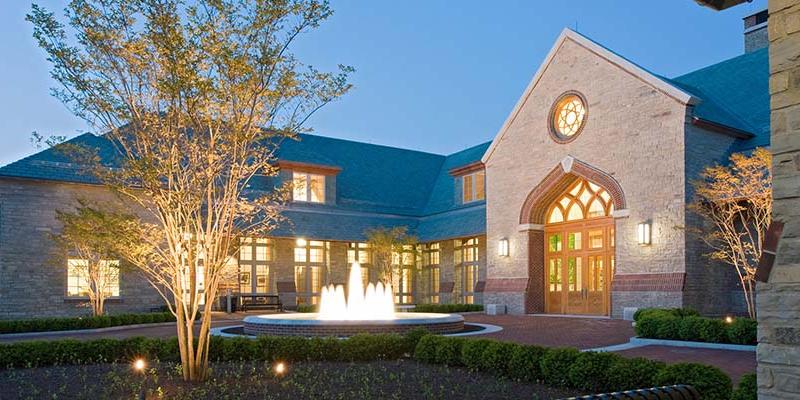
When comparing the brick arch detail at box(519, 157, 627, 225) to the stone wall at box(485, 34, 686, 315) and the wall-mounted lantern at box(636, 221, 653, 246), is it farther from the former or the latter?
the wall-mounted lantern at box(636, 221, 653, 246)

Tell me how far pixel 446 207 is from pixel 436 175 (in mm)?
5202

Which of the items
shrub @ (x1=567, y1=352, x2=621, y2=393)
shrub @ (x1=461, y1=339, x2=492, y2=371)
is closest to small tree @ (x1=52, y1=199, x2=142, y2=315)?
shrub @ (x1=461, y1=339, x2=492, y2=371)

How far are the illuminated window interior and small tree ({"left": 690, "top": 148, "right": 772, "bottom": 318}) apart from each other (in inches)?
192

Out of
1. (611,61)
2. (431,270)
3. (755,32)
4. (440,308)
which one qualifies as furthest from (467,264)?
(755,32)

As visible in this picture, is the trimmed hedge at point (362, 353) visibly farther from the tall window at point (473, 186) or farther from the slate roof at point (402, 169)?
the tall window at point (473, 186)

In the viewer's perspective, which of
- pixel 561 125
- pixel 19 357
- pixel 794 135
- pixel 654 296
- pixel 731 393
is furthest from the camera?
pixel 561 125

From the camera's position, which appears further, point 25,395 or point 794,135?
point 25,395

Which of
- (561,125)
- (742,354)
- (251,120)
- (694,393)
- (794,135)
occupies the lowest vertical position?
(742,354)

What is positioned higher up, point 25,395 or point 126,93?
point 126,93

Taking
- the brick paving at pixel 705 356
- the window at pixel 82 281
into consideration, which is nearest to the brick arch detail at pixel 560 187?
the brick paving at pixel 705 356

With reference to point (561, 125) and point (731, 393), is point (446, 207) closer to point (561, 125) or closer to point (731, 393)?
point (561, 125)

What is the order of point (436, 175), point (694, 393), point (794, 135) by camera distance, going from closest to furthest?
point (794, 135) → point (694, 393) → point (436, 175)

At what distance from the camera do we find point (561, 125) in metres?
24.4

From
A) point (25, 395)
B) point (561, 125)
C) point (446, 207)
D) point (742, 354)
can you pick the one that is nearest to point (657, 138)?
point (561, 125)
